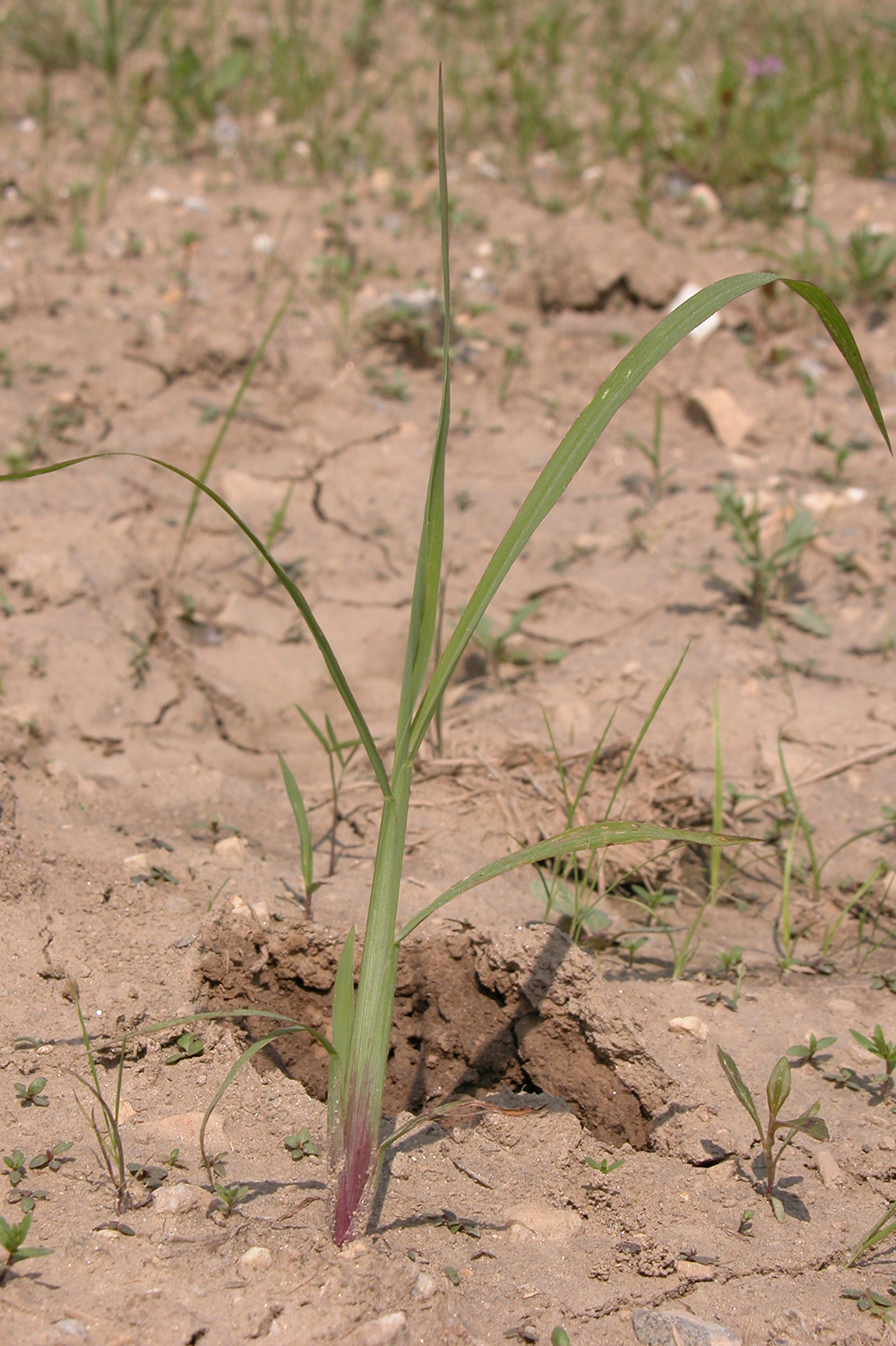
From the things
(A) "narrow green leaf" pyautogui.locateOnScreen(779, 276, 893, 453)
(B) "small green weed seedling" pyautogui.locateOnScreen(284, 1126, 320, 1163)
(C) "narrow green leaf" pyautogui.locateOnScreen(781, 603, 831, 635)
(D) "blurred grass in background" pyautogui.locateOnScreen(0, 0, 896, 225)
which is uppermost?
(D) "blurred grass in background" pyautogui.locateOnScreen(0, 0, 896, 225)

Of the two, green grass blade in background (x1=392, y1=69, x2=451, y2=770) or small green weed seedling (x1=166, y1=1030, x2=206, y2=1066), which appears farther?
small green weed seedling (x1=166, y1=1030, x2=206, y2=1066)

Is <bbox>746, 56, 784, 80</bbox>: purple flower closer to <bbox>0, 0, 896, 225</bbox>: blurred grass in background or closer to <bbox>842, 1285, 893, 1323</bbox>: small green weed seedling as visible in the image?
<bbox>0, 0, 896, 225</bbox>: blurred grass in background

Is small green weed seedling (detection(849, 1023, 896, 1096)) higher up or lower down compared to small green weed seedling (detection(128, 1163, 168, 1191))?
lower down

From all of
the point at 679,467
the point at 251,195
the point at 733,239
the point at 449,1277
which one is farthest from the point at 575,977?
the point at 251,195

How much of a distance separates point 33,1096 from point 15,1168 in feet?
0.41

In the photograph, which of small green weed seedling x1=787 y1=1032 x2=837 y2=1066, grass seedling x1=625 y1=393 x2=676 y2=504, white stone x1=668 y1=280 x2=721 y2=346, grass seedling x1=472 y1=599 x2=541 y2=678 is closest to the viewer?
small green weed seedling x1=787 y1=1032 x2=837 y2=1066

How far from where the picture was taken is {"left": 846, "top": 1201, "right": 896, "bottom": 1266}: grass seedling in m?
1.24

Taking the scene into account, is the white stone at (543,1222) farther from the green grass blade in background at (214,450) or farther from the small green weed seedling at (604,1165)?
the green grass blade in background at (214,450)

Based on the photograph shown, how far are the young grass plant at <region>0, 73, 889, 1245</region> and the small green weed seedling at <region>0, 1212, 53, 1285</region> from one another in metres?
0.14

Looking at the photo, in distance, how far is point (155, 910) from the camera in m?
1.67

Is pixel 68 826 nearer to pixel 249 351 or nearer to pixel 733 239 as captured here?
pixel 249 351

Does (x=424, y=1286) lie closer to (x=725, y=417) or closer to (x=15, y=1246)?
(x=15, y=1246)

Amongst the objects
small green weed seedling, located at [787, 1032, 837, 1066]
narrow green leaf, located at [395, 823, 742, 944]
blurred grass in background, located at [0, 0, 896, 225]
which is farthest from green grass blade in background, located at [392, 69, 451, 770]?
blurred grass in background, located at [0, 0, 896, 225]

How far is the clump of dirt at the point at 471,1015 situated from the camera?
1517 millimetres
